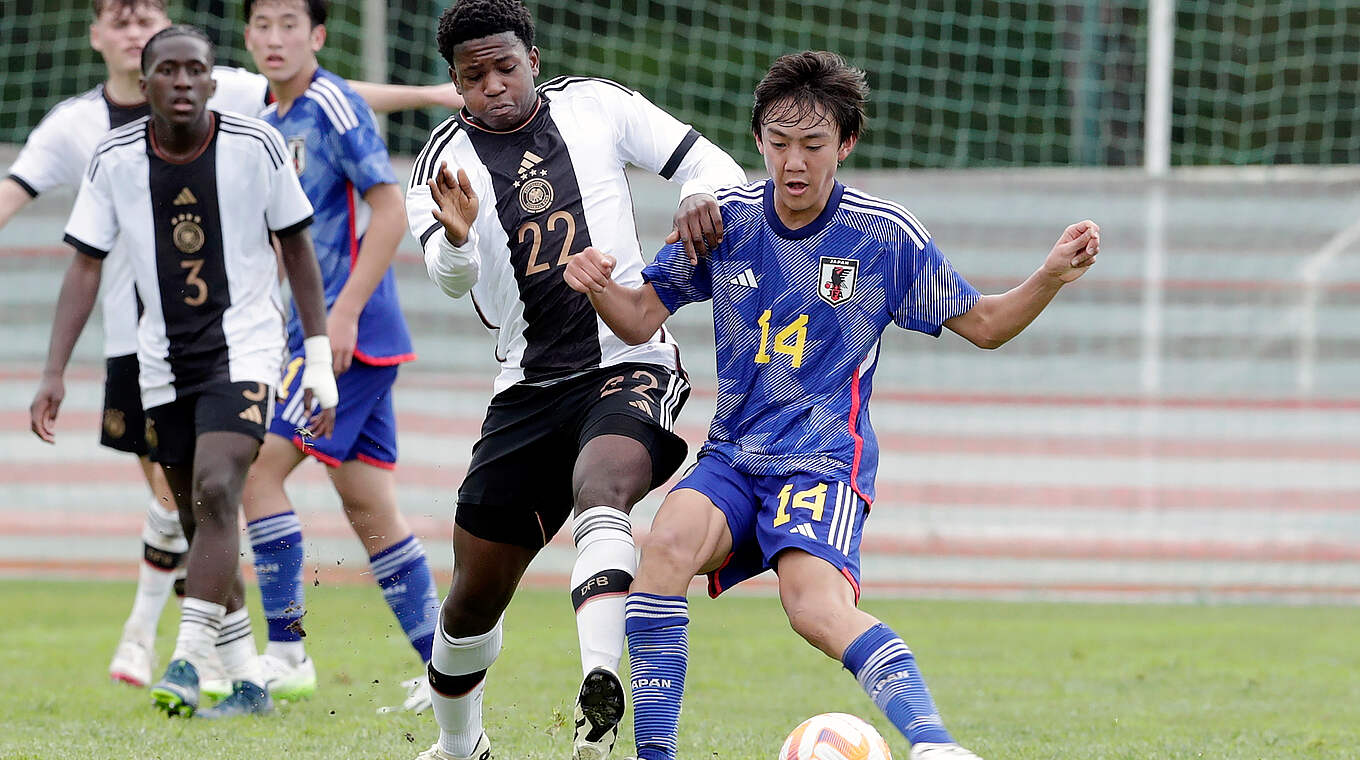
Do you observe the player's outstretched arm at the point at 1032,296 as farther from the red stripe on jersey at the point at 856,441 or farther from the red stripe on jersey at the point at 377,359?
the red stripe on jersey at the point at 377,359

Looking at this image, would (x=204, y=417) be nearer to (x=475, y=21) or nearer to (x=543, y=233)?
(x=543, y=233)

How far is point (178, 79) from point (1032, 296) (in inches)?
108

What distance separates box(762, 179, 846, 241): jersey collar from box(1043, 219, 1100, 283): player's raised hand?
1.86 feet

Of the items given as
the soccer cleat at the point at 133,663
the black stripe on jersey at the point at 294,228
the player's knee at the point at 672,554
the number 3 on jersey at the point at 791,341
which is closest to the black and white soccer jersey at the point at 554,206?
the number 3 on jersey at the point at 791,341

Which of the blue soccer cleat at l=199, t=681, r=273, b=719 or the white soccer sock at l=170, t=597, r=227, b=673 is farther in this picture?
the blue soccer cleat at l=199, t=681, r=273, b=719

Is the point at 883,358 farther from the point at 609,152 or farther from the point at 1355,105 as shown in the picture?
the point at 609,152

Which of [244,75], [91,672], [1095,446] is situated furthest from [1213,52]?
[91,672]

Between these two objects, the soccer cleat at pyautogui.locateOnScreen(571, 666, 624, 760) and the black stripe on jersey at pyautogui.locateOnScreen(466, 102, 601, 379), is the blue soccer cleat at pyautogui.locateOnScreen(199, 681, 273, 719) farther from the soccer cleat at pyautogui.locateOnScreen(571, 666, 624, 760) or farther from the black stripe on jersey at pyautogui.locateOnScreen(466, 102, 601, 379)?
the soccer cleat at pyautogui.locateOnScreen(571, 666, 624, 760)

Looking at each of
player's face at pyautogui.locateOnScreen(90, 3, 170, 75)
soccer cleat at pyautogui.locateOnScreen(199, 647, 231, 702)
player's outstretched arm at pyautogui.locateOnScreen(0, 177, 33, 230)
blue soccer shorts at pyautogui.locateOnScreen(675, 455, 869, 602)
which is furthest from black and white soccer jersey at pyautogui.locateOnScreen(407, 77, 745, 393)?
player's outstretched arm at pyautogui.locateOnScreen(0, 177, 33, 230)

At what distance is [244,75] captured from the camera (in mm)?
5957

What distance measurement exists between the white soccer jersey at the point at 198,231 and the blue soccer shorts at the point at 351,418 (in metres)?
0.35

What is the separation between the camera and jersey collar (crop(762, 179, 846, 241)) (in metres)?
3.99

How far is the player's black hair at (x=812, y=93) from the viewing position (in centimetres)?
395

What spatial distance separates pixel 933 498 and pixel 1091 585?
103 cm
